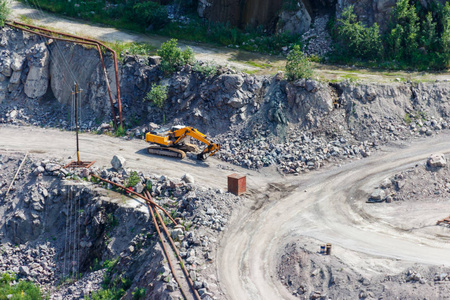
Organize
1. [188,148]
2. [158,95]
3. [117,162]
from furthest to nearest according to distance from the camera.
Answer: [158,95] → [188,148] → [117,162]

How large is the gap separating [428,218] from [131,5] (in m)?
27.2

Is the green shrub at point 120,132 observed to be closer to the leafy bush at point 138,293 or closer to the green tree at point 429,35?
the leafy bush at point 138,293

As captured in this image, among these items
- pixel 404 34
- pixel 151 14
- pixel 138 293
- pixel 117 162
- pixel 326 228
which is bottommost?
pixel 138 293

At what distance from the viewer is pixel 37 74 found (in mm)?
35406

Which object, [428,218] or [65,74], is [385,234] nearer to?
[428,218]

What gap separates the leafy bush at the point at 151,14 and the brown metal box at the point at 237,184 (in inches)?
693

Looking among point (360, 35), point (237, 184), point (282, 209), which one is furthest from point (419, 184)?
point (360, 35)

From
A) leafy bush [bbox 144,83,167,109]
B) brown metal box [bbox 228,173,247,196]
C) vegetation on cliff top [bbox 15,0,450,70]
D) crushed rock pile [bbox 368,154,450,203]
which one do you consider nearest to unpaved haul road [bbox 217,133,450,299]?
crushed rock pile [bbox 368,154,450,203]

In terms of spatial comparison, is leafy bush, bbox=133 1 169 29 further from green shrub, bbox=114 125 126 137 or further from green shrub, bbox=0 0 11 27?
green shrub, bbox=114 125 126 137

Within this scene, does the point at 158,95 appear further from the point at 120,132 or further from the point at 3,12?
the point at 3,12

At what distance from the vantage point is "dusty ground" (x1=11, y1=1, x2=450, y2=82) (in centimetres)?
3269

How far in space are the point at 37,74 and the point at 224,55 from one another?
1270cm

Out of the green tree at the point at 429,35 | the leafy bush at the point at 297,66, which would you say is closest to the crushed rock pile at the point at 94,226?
the leafy bush at the point at 297,66

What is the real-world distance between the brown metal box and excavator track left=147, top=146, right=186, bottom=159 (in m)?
4.24
